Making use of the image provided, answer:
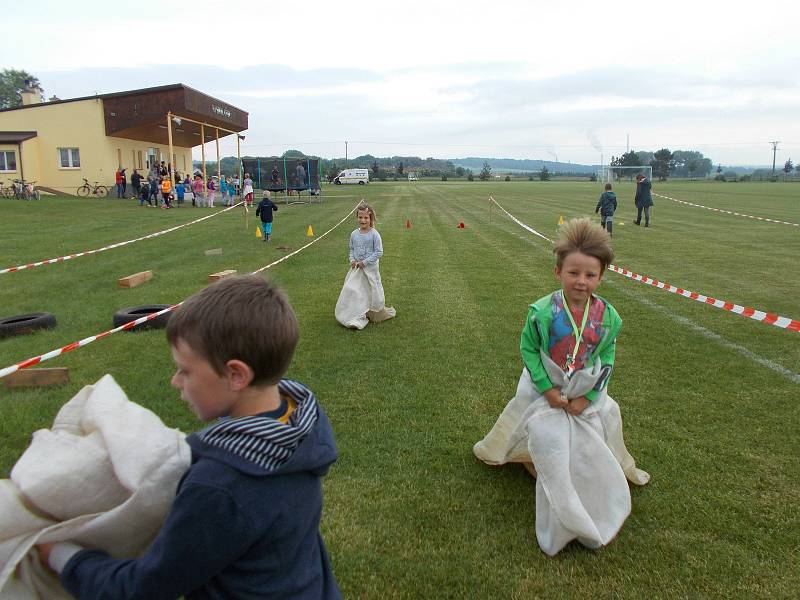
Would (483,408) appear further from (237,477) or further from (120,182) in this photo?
(120,182)

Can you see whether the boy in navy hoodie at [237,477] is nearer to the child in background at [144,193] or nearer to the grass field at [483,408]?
the grass field at [483,408]

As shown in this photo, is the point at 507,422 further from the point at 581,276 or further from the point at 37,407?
the point at 37,407

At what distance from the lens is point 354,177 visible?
249ft

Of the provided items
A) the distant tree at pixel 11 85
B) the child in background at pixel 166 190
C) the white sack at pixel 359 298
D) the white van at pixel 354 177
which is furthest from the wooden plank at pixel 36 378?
the distant tree at pixel 11 85

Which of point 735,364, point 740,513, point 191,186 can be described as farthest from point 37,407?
point 191,186

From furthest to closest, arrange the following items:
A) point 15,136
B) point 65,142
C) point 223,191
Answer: point 223,191 < point 65,142 < point 15,136

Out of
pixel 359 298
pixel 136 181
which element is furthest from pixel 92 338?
pixel 136 181

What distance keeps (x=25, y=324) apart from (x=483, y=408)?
6004 millimetres

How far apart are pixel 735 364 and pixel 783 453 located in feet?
7.73

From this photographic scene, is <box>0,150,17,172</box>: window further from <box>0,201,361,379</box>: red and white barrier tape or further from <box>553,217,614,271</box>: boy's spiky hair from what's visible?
<box>553,217,614,271</box>: boy's spiky hair

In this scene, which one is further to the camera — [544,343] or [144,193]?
[144,193]

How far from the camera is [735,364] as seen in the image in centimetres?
696

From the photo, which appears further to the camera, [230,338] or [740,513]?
[740,513]

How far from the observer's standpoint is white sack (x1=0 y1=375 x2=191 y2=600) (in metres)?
1.35
